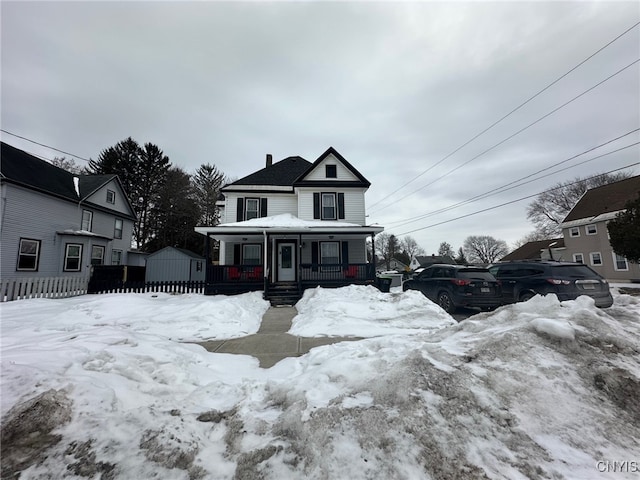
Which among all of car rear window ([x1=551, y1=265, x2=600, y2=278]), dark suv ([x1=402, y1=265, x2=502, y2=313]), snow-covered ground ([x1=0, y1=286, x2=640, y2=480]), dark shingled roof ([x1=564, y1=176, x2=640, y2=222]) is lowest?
snow-covered ground ([x1=0, y1=286, x2=640, y2=480])

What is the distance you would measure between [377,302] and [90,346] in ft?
22.9

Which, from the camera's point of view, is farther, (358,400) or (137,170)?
(137,170)

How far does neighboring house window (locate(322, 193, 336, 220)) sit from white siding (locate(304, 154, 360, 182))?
104 centimetres

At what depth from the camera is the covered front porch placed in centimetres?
1320

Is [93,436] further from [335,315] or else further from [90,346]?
[335,315]

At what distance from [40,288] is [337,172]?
597 inches

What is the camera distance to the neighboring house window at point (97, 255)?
58.4 feet

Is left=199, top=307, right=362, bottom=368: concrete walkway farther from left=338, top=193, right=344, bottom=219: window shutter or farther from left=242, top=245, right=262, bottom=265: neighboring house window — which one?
left=338, top=193, right=344, bottom=219: window shutter

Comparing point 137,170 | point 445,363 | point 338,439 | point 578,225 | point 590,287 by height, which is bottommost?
point 338,439

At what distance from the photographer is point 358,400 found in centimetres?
282

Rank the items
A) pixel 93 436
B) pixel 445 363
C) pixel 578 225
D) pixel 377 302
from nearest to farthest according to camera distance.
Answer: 1. pixel 93 436
2. pixel 445 363
3. pixel 377 302
4. pixel 578 225

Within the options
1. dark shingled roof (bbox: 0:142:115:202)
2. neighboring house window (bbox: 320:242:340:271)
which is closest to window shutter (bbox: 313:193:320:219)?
neighboring house window (bbox: 320:242:340:271)

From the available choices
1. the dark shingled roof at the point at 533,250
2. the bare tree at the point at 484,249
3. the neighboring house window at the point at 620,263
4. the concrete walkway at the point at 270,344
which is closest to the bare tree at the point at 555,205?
the dark shingled roof at the point at 533,250

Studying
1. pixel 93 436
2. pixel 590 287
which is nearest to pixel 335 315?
pixel 93 436
